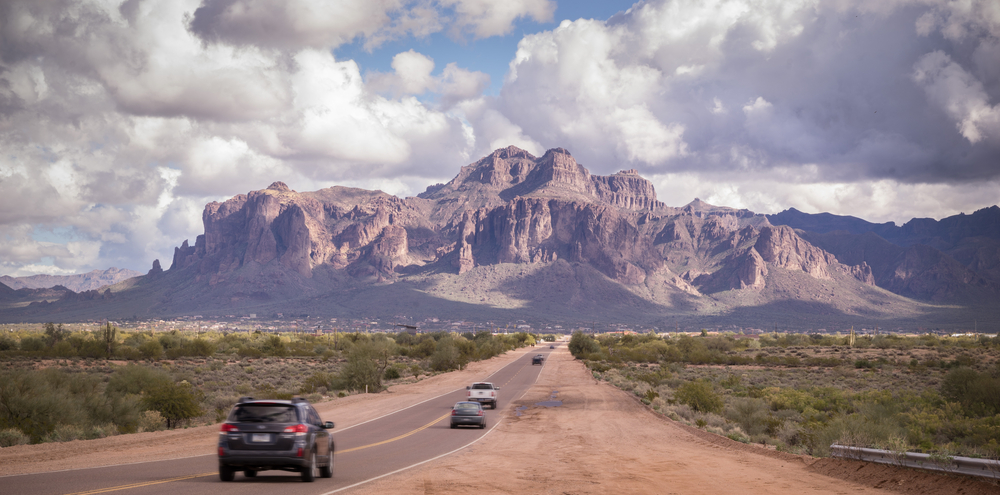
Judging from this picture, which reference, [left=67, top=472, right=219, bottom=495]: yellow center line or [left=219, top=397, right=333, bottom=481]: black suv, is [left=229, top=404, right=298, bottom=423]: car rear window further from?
[left=67, top=472, right=219, bottom=495]: yellow center line

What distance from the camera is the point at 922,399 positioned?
33.7m

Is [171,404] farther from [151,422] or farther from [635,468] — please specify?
[635,468]

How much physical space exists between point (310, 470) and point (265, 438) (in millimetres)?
1148

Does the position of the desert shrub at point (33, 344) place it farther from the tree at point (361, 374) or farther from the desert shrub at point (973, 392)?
the desert shrub at point (973, 392)

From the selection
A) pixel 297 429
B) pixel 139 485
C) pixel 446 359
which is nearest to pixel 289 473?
pixel 297 429

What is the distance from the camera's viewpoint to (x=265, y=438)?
1262cm

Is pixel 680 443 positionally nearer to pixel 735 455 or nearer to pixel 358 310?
pixel 735 455

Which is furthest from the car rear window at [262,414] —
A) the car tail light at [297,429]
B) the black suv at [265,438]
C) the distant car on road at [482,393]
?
the distant car on road at [482,393]

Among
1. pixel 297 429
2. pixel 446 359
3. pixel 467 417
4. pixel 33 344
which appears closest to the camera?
pixel 297 429

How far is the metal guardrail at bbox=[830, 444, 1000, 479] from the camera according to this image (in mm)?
11125

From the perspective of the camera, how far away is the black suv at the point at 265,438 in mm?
12617

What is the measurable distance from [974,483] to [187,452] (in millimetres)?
18014

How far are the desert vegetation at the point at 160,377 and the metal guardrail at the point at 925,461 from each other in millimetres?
21732

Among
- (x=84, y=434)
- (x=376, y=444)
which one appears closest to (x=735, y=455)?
(x=376, y=444)
